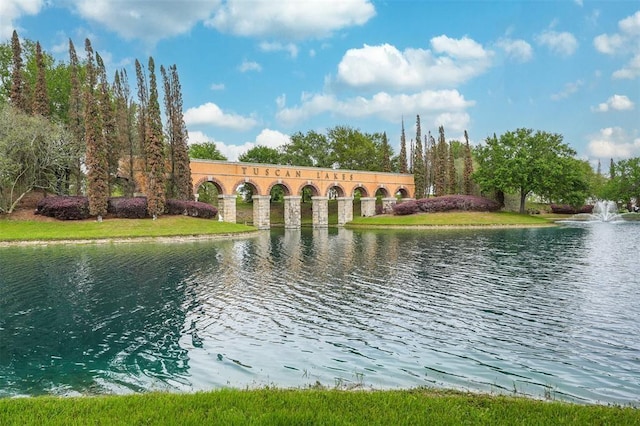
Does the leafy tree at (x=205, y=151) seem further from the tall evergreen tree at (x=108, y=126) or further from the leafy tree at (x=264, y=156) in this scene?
the tall evergreen tree at (x=108, y=126)

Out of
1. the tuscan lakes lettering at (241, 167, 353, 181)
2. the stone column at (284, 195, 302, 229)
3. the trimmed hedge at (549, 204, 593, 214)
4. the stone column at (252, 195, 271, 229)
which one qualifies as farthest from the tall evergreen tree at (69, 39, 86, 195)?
the trimmed hedge at (549, 204, 593, 214)

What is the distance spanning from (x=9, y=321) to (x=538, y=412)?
1329cm

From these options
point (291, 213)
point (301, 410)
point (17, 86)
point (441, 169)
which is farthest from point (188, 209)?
point (441, 169)

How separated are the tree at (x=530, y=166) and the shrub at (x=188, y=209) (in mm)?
39750

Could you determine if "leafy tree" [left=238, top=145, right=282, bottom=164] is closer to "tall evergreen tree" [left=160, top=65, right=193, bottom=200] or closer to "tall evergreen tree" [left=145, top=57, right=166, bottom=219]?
"tall evergreen tree" [left=160, top=65, right=193, bottom=200]

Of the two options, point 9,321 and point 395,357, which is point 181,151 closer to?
point 9,321

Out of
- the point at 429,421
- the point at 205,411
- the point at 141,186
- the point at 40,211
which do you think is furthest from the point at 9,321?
the point at 141,186

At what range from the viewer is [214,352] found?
966cm

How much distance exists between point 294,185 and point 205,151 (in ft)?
110

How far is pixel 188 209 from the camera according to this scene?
45.7 metres

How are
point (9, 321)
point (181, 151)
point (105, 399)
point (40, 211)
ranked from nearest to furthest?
point (105, 399) → point (9, 321) → point (40, 211) → point (181, 151)

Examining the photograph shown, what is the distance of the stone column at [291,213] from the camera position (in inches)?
2414

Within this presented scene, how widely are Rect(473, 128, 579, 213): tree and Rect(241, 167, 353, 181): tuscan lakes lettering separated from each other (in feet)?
67.1

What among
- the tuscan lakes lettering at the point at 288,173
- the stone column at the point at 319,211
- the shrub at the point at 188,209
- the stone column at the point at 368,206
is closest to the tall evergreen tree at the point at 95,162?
the shrub at the point at 188,209
